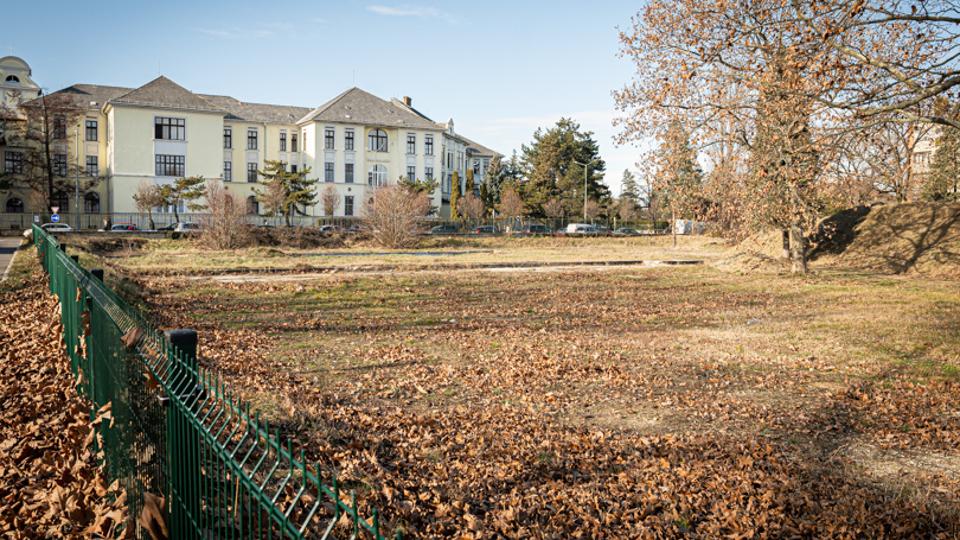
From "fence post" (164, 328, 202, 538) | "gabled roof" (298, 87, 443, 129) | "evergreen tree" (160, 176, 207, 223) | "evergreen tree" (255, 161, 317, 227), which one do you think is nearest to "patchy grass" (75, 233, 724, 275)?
"evergreen tree" (255, 161, 317, 227)

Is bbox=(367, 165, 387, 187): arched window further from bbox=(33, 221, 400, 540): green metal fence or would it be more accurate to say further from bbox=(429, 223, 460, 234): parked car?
bbox=(33, 221, 400, 540): green metal fence

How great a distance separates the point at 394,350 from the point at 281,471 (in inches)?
225

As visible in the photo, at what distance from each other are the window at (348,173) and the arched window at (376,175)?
6.54ft

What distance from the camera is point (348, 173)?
74.2 metres

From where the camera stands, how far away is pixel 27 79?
67.2 meters

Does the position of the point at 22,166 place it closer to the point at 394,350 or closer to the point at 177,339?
the point at 394,350

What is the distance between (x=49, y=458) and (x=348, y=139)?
7056 centimetres

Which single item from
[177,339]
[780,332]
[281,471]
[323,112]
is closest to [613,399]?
[281,471]

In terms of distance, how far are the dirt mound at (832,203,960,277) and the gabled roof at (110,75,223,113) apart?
56029mm

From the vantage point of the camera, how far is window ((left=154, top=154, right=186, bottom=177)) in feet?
209

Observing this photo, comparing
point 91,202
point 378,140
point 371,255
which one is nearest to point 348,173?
point 378,140

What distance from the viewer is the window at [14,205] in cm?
6288

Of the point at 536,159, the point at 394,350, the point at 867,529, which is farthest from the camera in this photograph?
the point at 536,159

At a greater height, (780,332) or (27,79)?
(27,79)
